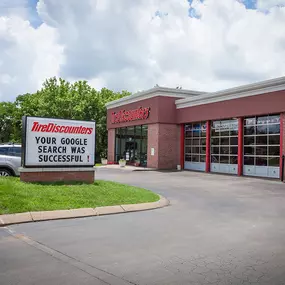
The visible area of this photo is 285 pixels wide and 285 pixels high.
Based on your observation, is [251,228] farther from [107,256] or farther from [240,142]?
[240,142]

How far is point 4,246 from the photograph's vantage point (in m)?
6.86

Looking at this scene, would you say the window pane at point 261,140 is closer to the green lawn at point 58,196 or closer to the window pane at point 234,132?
the window pane at point 234,132

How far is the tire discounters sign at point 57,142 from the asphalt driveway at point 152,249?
465 cm

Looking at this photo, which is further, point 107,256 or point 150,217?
point 150,217

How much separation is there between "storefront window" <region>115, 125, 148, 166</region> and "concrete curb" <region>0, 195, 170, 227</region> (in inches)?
877

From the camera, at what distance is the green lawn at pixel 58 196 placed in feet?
33.1

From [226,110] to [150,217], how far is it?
17.3 meters

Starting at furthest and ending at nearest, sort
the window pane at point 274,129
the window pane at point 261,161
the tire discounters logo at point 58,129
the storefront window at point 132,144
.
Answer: the storefront window at point 132,144, the window pane at point 261,161, the window pane at point 274,129, the tire discounters logo at point 58,129

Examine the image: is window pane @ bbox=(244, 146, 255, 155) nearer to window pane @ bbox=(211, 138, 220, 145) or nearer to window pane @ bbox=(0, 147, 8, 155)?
window pane @ bbox=(211, 138, 220, 145)

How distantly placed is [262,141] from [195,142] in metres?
7.12

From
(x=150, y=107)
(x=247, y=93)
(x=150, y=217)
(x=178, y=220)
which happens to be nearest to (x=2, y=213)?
(x=150, y=217)

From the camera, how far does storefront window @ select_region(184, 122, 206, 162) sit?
28.9 metres

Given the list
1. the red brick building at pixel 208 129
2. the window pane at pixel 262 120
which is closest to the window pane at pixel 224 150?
the red brick building at pixel 208 129

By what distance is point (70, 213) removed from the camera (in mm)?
9961
